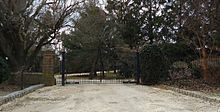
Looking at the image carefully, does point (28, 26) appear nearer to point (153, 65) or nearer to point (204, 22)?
point (153, 65)

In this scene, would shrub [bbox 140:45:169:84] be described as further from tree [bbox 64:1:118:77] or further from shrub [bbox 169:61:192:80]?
tree [bbox 64:1:118:77]

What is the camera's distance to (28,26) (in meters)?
27.2

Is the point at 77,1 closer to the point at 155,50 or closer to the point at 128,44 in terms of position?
the point at 155,50

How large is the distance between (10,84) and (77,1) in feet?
23.0

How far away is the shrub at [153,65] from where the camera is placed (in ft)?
85.5

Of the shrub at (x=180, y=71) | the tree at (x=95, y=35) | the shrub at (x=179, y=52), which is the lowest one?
the shrub at (x=180, y=71)

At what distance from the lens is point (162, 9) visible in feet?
131

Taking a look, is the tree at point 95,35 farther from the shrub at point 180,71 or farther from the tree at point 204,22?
the tree at point 204,22

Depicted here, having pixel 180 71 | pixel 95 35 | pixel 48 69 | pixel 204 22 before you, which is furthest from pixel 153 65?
pixel 95 35

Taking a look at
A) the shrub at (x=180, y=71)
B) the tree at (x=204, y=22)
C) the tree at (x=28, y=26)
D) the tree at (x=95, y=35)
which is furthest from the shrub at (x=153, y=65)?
the tree at (x=95, y=35)

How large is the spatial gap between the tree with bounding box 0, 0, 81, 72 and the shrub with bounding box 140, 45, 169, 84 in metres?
5.99

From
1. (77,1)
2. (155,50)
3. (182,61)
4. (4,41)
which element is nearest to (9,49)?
(4,41)

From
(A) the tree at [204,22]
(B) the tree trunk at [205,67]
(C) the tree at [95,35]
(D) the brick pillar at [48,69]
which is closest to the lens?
(A) the tree at [204,22]

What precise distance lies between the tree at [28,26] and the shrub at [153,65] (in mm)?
5994
